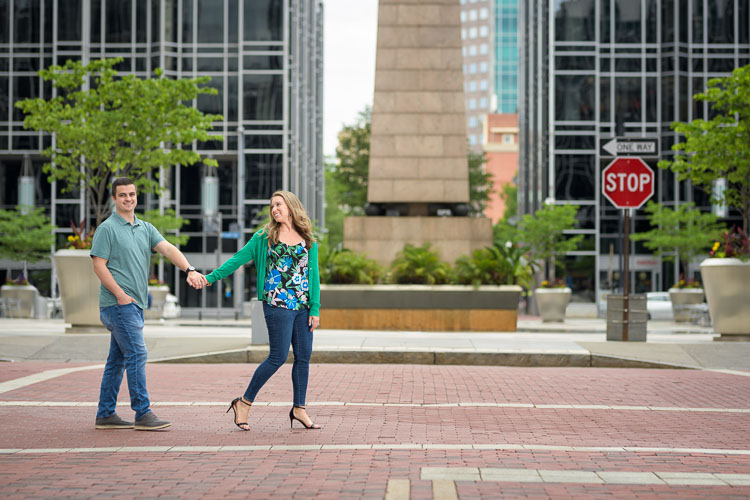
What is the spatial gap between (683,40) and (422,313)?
3993 centimetres

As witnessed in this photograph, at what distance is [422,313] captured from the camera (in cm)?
2191

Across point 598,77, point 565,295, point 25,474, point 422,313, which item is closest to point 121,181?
point 25,474

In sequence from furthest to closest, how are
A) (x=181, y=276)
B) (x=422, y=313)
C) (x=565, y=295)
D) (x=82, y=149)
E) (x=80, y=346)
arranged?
(x=181, y=276), (x=565, y=295), (x=82, y=149), (x=422, y=313), (x=80, y=346)

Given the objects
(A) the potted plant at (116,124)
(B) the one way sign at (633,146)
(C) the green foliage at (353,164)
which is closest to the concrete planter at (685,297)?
(A) the potted plant at (116,124)

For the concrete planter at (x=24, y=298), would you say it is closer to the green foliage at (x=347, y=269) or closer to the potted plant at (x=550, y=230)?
the green foliage at (x=347, y=269)

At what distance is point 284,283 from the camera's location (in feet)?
25.9

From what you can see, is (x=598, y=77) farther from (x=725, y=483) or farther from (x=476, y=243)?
(x=725, y=483)

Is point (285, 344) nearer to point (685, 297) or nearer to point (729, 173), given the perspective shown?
point (729, 173)

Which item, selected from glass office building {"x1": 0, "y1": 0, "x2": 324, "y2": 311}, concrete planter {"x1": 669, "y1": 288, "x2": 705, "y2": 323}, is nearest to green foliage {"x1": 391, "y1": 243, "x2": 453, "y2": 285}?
concrete planter {"x1": 669, "y1": 288, "x2": 705, "y2": 323}

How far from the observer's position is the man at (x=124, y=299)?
309 inches

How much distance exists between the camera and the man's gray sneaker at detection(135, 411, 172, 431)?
25.8 feet

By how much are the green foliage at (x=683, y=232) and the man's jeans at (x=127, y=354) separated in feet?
144

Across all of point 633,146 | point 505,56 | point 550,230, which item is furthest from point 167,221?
point 505,56

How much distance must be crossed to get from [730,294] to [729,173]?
8219mm
